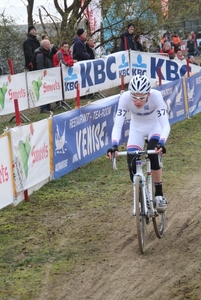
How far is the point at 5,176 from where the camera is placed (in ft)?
28.2

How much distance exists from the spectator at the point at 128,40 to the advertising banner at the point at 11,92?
5402mm

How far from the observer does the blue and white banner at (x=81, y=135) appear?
10.9 meters

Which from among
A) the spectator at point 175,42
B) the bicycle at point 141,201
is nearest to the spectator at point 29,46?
the spectator at point 175,42

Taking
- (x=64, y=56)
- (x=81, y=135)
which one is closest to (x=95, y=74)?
(x=64, y=56)

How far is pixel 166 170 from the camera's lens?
12.0 metres

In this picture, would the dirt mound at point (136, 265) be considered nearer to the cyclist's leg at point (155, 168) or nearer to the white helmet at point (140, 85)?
the cyclist's leg at point (155, 168)

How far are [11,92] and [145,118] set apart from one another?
7684mm

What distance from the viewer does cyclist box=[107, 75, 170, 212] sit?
7.39 meters

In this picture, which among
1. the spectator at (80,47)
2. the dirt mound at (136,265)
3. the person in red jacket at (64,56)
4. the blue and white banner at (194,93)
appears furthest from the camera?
the spectator at (80,47)

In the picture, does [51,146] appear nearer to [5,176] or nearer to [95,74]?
[5,176]

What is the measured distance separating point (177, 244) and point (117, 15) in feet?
54.2

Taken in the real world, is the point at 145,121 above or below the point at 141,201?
above

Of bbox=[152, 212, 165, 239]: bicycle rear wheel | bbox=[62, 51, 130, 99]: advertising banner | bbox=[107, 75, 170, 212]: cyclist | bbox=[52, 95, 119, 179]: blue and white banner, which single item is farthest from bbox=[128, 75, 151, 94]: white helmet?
bbox=[62, 51, 130, 99]: advertising banner

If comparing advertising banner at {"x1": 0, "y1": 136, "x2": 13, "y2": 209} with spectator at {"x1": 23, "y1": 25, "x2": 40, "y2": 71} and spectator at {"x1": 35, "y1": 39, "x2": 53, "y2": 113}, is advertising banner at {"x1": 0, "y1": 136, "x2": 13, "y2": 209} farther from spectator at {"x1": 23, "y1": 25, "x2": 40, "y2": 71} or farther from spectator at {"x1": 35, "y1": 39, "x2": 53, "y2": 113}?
spectator at {"x1": 23, "y1": 25, "x2": 40, "y2": 71}
